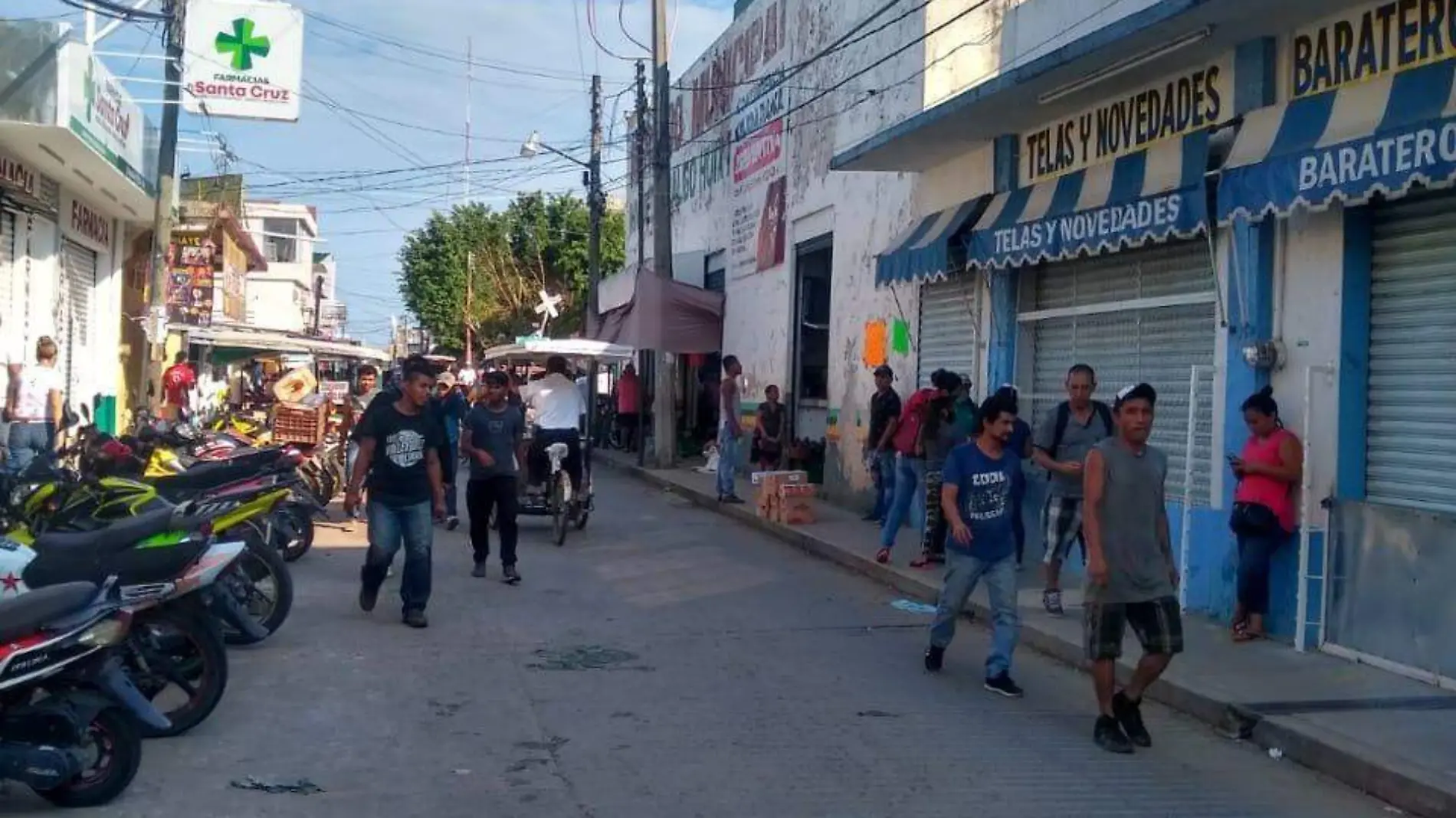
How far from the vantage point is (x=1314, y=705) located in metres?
7.42

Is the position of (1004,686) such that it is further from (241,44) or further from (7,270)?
(241,44)

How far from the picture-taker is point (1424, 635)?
7949 millimetres

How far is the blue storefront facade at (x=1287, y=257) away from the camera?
26.7 feet

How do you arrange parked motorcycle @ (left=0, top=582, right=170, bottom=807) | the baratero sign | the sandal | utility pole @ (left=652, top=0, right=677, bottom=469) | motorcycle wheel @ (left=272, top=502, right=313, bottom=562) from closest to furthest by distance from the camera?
parked motorcycle @ (left=0, top=582, right=170, bottom=807) < the sandal < motorcycle wheel @ (left=272, top=502, right=313, bottom=562) < the baratero sign < utility pole @ (left=652, top=0, right=677, bottom=469)

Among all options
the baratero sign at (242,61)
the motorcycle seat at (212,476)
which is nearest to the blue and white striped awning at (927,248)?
the motorcycle seat at (212,476)

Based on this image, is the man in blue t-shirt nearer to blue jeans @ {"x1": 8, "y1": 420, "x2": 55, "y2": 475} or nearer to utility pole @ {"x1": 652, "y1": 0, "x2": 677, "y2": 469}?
blue jeans @ {"x1": 8, "y1": 420, "x2": 55, "y2": 475}

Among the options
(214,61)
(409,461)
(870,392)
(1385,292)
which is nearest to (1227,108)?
(1385,292)

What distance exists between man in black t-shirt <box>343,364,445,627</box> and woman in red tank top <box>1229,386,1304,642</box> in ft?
17.7

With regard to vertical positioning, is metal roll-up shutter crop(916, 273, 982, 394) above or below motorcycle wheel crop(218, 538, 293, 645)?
above

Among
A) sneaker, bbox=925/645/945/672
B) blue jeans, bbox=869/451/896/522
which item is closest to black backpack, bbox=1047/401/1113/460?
sneaker, bbox=925/645/945/672

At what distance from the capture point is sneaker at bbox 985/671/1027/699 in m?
8.08

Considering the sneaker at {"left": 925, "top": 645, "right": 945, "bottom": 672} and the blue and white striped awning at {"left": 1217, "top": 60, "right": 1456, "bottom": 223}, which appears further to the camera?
the sneaker at {"left": 925, "top": 645, "right": 945, "bottom": 672}

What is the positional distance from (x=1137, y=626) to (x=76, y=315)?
1924 centimetres

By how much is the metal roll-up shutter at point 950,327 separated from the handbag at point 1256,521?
17.8 ft
